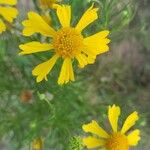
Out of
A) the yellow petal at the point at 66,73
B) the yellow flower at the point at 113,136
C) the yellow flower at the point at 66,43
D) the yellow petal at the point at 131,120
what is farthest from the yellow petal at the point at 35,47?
the yellow petal at the point at 131,120

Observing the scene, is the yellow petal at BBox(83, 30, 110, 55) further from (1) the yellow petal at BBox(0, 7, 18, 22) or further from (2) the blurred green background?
(1) the yellow petal at BBox(0, 7, 18, 22)

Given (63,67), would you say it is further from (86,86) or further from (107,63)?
(107,63)

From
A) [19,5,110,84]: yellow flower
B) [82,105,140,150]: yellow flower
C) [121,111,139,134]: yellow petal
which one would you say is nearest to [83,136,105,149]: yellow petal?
[82,105,140,150]: yellow flower

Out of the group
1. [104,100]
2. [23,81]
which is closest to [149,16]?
[104,100]

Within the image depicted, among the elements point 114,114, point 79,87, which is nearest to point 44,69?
point 114,114

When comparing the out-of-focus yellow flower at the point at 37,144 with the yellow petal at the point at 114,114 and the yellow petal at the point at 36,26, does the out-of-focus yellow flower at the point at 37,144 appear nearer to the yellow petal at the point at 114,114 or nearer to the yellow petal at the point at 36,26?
the yellow petal at the point at 114,114
